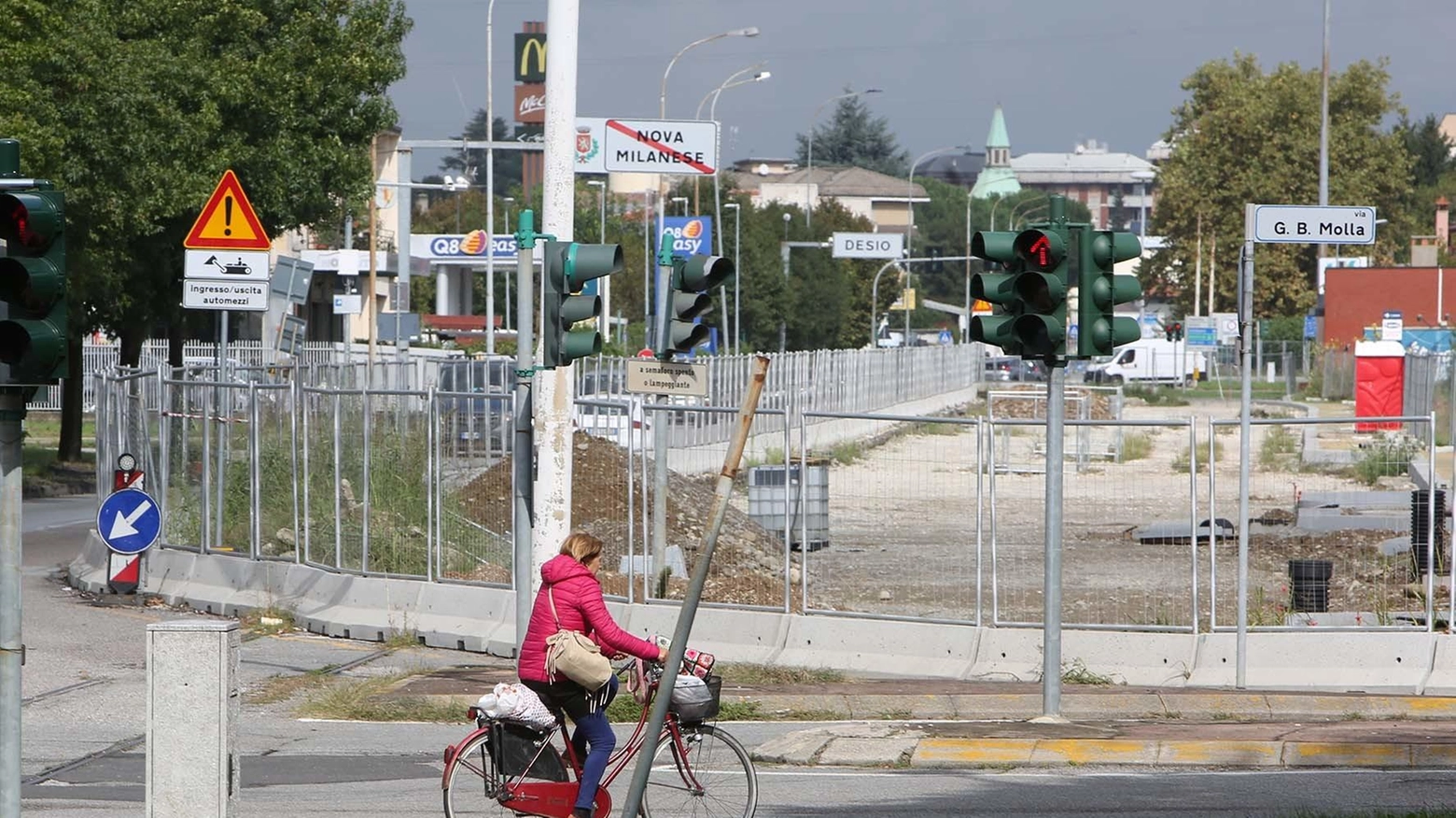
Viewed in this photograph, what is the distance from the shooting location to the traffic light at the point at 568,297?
11359 mm

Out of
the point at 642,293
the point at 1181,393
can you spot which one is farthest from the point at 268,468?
the point at 642,293

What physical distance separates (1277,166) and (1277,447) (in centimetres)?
9081

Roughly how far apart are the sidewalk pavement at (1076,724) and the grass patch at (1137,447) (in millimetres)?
3157

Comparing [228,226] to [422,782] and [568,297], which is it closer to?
[568,297]

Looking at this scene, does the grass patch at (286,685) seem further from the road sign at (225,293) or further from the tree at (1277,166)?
the tree at (1277,166)

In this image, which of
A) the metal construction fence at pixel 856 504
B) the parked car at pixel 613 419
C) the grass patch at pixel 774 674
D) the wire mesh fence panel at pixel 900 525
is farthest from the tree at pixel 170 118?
the grass patch at pixel 774 674

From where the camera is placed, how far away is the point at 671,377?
37.7 feet

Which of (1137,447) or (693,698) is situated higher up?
(1137,447)

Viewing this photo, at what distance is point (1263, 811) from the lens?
9633mm

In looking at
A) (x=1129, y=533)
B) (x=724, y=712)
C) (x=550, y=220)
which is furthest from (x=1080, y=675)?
(x=550, y=220)

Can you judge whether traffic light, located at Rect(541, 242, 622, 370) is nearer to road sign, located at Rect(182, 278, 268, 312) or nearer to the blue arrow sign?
road sign, located at Rect(182, 278, 268, 312)

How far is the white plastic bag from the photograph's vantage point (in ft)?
28.1

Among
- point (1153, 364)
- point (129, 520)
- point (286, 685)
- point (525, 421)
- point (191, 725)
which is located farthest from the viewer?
point (1153, 364)

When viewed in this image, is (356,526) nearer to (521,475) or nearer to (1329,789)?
(521,475)
